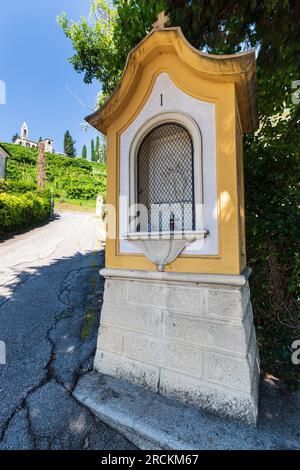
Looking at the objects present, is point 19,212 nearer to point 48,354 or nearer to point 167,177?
point 48,354

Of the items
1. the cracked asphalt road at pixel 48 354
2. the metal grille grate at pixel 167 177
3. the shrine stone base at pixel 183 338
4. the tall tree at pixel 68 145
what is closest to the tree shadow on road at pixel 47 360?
the cracked asphalt road at pixel 48 354

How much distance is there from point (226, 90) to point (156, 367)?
3.11 meters

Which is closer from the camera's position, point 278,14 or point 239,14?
point 278,14

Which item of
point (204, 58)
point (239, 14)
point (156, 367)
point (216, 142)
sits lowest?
point (156, 367)

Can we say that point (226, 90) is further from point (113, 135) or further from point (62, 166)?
point (62, 166)

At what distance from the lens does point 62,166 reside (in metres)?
46.3

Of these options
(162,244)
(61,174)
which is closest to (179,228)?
(162,244)

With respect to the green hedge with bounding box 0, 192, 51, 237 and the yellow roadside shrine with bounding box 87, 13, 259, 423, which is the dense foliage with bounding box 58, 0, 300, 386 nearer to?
the yellow roadside shrine with bounding box 87, 13, 259, 423

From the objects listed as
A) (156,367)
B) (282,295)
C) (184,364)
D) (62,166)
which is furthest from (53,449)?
(62,166)

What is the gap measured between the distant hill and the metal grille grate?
1365 inches

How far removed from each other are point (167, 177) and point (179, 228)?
2.31 feet

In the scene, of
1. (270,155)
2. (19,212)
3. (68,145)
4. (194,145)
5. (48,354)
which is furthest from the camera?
(68,145)

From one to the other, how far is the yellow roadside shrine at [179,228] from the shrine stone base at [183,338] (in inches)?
0.4

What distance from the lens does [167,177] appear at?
3248 millimetres
